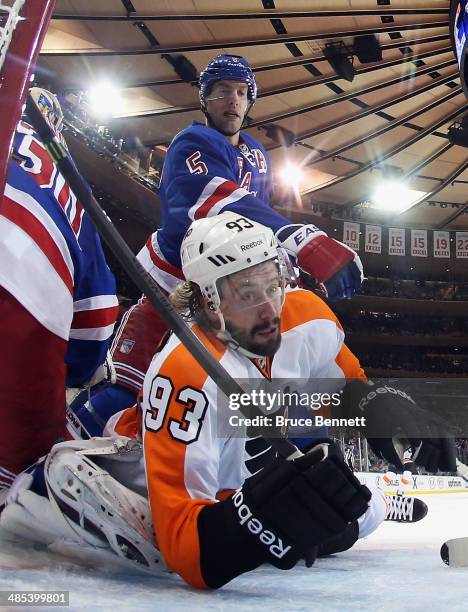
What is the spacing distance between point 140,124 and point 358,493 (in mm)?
4274

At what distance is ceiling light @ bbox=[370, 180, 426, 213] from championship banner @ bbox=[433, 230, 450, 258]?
0.44m

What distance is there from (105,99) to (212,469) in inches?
163

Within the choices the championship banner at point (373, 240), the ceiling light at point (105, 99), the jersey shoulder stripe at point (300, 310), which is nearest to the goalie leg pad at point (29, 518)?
the jersey shoulder stripe at point (300, 310)

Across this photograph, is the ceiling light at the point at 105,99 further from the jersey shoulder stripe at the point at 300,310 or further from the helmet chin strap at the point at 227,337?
the helmet chin strap at the point at 227,337

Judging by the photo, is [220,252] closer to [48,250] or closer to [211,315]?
[211,315]

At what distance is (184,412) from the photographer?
73cm

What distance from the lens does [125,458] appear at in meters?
0.88

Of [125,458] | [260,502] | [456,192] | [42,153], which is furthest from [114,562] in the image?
[456,192]

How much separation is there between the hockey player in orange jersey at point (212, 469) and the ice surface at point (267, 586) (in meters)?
0.04

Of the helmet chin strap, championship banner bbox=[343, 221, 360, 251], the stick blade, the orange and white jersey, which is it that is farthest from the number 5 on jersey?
championship banner bbox=[343, 221, 360, 251]

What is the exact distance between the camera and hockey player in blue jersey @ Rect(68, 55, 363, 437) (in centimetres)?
101

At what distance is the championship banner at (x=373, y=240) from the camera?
5.23 m

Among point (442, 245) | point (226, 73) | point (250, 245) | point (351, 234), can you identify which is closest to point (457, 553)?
point (250, 245)

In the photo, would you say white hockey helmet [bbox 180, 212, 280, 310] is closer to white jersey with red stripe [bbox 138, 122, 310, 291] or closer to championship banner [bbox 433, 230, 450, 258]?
white jersey with red stripe [bbox 138, 122, 310, 291]
